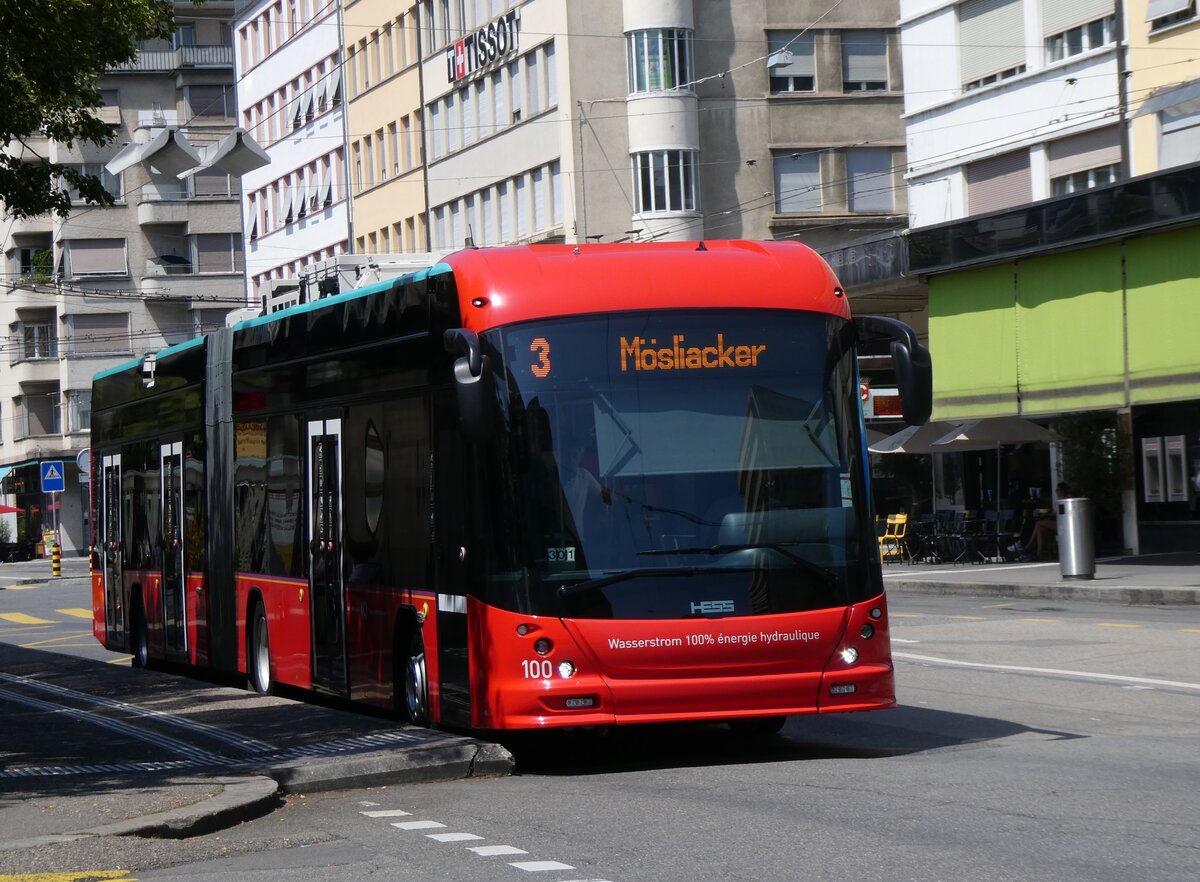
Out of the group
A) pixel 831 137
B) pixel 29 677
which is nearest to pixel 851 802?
pixel 29 677

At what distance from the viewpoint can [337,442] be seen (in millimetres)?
14672

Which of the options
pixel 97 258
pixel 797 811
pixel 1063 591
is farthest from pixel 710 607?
pixel 97 258

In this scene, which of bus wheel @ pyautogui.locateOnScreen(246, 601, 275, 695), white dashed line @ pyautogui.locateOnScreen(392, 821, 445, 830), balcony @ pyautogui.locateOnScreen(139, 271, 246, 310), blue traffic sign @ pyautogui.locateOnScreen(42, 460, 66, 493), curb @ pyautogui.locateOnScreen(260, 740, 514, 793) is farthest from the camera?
balcony @ pyautogui.locateOnScreen(139, 271, 246, 310)

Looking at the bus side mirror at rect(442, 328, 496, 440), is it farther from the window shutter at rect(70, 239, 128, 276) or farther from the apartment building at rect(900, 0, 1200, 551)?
the window shutter at rect(70, 239, 128, 276)

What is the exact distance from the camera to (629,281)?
1214cm

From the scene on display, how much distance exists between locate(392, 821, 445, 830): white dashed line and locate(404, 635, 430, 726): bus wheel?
3117 millimetres

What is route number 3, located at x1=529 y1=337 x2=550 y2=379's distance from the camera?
11789 mm

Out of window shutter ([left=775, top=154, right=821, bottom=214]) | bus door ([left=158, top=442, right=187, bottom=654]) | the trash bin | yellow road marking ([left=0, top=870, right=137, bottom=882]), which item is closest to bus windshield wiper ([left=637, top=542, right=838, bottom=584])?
yellow road marking ([left=0, top=870, right=137, bottom=882])

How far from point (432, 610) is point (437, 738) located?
940 millimetres

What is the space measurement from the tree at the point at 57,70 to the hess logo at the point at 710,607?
5.94m

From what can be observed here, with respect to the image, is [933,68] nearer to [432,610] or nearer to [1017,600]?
[1017,600]

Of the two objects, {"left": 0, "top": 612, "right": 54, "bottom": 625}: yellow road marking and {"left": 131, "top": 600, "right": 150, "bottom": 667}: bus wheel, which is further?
{"left": 0, "top": 612, "right": 54, "bottom": 625}: yellow road marking

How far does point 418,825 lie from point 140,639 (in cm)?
1258

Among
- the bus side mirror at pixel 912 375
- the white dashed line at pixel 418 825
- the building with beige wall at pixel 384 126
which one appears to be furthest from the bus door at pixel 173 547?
the building with beige wall at pixel 384 126
